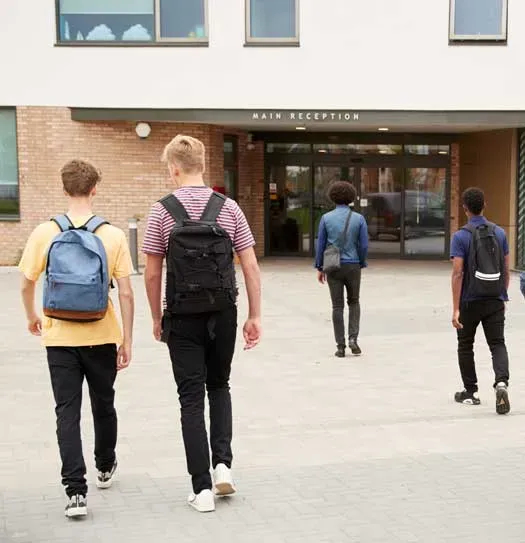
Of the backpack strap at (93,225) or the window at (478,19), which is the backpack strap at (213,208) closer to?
the backpack strap at (93,225)

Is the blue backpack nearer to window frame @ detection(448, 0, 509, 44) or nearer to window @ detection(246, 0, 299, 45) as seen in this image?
window @ detection(246, 0, 299, 45)

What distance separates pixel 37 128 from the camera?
18.5 m

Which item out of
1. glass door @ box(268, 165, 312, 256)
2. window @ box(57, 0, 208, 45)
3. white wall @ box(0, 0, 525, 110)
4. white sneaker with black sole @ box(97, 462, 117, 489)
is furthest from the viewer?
glass door @ box(268, 165, 312, 256)

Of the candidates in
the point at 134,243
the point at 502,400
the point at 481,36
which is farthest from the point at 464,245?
the point at 481,36

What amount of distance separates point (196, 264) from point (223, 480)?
1.21 m

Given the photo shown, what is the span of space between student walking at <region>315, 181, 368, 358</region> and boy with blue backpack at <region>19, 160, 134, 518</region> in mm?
4977

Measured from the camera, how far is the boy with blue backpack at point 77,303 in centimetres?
480

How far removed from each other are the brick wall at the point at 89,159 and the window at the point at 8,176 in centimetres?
18

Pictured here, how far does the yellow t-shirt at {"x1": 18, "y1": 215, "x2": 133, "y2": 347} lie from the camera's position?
193 inches

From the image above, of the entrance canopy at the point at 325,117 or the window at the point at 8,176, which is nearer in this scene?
the entrance canopy at the point at 325,117

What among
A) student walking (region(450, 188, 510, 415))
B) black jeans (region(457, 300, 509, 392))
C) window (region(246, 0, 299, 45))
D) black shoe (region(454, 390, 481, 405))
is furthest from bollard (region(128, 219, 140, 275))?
student walking (region(450, 188, 510, 415))

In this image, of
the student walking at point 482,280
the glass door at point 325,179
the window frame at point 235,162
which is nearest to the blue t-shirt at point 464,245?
the student walking at point 482,280

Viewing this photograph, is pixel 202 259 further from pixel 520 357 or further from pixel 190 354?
pixel 520 357

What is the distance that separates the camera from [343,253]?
985 cm
